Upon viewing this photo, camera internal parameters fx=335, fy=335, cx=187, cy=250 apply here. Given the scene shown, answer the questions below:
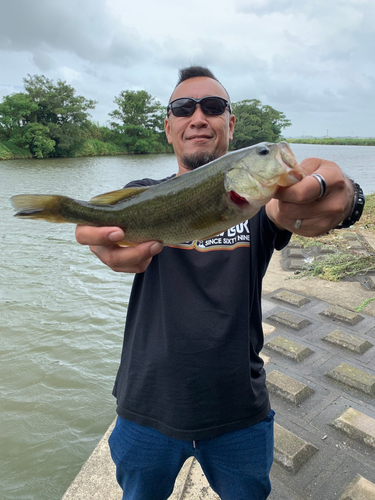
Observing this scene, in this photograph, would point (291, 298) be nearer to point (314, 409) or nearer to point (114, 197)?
point (314, 409)

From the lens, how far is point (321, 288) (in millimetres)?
6094

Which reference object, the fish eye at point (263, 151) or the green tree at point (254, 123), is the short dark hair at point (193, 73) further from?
the green tree at point (254, 123)

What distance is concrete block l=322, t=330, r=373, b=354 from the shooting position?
4.19 meters

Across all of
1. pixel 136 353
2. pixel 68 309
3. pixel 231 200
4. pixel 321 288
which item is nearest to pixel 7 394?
pixel 68 309

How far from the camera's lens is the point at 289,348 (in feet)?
13.7

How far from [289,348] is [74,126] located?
47955mm

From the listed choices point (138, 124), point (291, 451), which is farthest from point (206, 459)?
point (138, 124)

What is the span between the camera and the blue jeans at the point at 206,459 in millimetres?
1896

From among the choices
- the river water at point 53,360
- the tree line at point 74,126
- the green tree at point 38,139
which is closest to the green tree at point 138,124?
the tree line at point 74,126

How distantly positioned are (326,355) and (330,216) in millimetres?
3203

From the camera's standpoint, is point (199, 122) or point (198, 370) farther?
point (199, 122)

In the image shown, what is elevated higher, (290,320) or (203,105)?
(203,105)

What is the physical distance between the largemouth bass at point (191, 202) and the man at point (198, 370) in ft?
0.44

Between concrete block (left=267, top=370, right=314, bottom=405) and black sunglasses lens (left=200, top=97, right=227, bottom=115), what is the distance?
2753 mm
